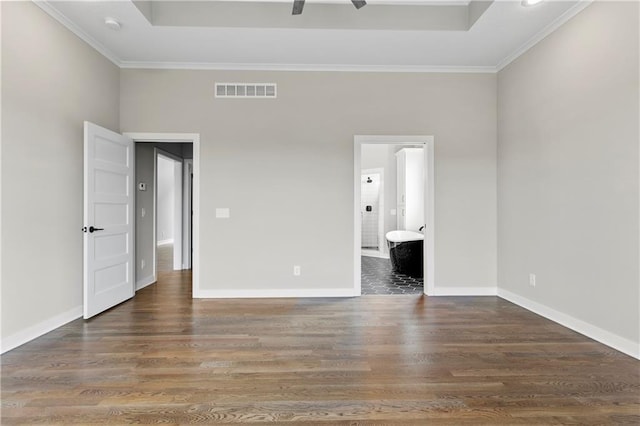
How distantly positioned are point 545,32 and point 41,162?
5059 millimetres

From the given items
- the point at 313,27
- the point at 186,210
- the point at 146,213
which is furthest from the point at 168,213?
the point at 313,27

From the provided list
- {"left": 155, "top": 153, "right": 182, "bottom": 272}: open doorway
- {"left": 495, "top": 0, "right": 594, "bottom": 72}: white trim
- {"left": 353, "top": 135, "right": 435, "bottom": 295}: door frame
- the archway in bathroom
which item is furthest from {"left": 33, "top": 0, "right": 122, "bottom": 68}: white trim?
{"left": 495, "top": 0, "right": 594, "bottom": 72}: white trim

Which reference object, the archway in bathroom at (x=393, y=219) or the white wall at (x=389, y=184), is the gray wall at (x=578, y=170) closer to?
the archway in bathroom at (x=393, y=219)

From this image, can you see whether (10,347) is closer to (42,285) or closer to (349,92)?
(42,285)

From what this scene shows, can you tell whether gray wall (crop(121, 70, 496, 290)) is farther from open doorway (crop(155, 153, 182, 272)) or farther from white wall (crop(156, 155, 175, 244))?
white wall (crop(156, 155, 175, 244))

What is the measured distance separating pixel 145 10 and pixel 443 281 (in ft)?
14.8

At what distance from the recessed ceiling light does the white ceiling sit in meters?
0.05

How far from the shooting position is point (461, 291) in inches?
175

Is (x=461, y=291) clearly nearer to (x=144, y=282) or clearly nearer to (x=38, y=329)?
(x=144, y=282)

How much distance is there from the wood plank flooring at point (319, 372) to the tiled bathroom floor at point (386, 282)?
1114mm

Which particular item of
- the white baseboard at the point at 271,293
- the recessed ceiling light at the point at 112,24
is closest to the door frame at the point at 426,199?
the white baseboard at the point at 271,293

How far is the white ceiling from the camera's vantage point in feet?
10.6

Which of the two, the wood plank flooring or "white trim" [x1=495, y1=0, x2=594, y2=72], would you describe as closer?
the wood plank flooring

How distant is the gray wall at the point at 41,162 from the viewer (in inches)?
108
